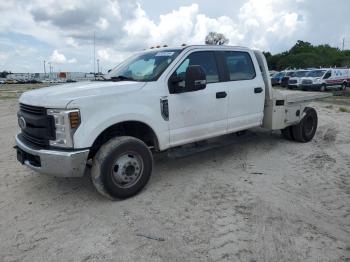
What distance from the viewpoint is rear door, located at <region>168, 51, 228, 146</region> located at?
4.90m

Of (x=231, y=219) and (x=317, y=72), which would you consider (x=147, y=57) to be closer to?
(x=231, y=219)

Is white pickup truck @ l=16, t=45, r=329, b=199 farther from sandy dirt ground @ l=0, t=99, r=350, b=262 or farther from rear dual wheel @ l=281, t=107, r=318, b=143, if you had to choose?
rear dual wheel @ l=281, t=107, r=318, b=143

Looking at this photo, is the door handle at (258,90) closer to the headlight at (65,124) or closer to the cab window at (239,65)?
the cab window at (239,65)

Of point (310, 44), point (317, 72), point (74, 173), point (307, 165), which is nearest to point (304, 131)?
point (307, 165)

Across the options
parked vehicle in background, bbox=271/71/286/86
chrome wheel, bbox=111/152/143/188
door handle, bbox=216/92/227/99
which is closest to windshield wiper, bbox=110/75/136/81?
chrome wheel, bbox=111/152/143/188

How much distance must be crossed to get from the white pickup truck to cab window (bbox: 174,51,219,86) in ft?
0.05

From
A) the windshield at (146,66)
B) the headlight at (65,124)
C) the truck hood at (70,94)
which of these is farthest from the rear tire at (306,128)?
the headlight at (65,124)

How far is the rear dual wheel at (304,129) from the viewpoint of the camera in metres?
7.31

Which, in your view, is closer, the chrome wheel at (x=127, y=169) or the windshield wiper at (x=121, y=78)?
the chrome wheel at (x=127, y=169)

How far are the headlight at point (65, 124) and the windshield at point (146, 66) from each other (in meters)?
1.23

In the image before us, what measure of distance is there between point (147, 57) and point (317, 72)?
24703mm

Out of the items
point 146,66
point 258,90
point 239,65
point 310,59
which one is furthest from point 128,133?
point 310,59

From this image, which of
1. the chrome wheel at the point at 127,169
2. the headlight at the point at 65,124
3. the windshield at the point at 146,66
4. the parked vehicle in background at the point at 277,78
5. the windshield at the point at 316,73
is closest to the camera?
the headlight at the point at 65,124

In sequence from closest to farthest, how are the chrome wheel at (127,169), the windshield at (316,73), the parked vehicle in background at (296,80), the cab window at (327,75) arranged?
the chrome wheel at (127,169), the cab window at (327,75), the windshield at (316,73), the parked vehicle in background at (296,80)
